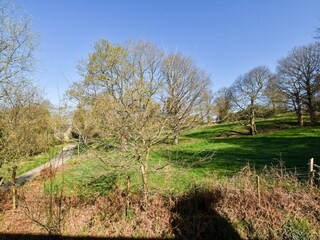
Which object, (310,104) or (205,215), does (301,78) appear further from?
(205,215)

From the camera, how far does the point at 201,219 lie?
5.61 m

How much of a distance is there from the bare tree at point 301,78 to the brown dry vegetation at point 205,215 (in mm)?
31951

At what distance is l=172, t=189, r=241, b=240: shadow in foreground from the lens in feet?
17.2

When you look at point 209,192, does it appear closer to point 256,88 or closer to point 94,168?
point 94,168

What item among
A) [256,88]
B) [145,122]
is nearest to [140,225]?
[145,122]

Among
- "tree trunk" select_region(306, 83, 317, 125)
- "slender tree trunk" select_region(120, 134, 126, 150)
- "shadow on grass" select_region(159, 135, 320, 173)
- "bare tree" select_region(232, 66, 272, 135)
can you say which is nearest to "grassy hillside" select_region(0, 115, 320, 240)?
"slender tree trunk" select_region(120, 134, 126, 150)

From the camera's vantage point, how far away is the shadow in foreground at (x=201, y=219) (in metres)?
5.24

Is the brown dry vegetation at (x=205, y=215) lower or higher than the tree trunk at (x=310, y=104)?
lower

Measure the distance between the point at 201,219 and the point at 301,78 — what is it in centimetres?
3573

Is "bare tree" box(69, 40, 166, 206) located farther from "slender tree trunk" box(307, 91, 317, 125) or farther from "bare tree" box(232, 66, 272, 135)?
"slender tree trunk" box(307, 91, 317, 125)

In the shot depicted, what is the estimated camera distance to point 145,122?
5664 mm

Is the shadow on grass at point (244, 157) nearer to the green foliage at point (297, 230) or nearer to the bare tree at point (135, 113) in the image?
the bare tree at point (135, 113)

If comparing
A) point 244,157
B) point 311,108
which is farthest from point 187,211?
point 311,108

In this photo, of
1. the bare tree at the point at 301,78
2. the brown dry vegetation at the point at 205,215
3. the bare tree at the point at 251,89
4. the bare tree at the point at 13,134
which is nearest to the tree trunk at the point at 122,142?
the brown dry vegetation at the point at 205,215
